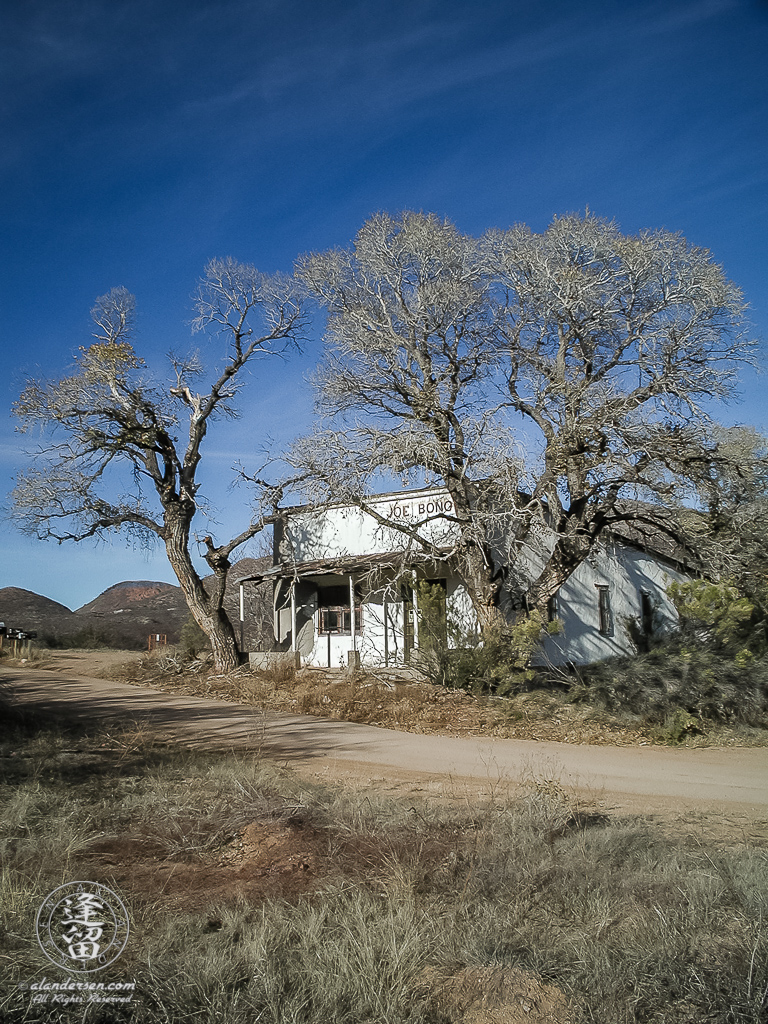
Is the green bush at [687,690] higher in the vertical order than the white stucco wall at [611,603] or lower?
lower

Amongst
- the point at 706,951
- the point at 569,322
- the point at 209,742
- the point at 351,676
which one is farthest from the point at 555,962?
the point at 569,322

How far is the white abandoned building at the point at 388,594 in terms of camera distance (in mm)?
19641

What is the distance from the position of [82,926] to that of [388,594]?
1625 cm

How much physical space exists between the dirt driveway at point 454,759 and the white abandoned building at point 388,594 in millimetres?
6099

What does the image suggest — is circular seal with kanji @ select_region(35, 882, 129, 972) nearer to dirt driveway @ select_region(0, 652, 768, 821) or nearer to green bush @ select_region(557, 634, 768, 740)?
dirt driveway @ select_region(0, 652, 768, 821)

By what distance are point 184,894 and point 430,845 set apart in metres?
1.77

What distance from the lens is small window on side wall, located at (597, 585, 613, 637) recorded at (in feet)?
75.9

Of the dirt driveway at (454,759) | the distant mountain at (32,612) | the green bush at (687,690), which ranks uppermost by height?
the distant mountain at (32,612)

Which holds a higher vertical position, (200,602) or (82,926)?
(200,602)

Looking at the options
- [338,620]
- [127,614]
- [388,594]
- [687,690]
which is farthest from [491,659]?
[127,614]

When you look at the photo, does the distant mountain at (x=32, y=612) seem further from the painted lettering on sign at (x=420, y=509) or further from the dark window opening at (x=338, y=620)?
the painted lettering on sign at (x=420, y=509)

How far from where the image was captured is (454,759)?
1006cm

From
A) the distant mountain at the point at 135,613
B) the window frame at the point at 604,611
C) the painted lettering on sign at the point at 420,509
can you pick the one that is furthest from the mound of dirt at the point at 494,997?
the distant mountain at the point at 135,613

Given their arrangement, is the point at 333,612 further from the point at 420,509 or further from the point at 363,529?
the point at 420,509
